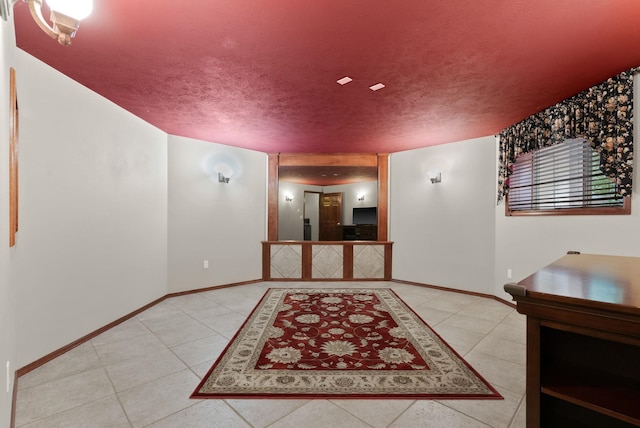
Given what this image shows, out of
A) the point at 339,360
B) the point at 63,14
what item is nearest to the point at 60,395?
the point at 339,360

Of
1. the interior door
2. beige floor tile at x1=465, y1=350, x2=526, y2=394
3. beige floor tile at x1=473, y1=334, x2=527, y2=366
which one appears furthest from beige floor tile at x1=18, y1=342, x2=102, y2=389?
the interior door

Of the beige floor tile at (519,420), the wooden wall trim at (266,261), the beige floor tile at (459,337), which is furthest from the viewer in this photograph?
the wooden wall trim at (266,261)

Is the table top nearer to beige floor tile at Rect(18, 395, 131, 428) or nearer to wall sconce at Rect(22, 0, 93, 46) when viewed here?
wall sconce at Rect(22, 0, 93, 46)

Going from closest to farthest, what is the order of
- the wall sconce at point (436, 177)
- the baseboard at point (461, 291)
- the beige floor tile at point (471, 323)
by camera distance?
the beige floor tile at point (471, 323) → the baseboard at point (461, 291) → the wall sconce at point (436, 177)

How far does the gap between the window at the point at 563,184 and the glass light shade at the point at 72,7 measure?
391cm

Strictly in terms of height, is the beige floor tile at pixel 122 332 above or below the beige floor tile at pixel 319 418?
below

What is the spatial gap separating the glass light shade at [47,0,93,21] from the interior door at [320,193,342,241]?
767cm

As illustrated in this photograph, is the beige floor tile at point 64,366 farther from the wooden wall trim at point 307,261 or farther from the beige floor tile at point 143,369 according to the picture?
the wooden wall trim at point 307,261

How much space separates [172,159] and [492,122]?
14.7 feet

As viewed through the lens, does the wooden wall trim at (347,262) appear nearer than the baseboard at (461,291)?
No

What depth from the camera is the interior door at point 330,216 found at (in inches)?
343

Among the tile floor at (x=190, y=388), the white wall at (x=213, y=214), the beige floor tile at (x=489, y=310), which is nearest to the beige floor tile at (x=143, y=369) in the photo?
the tile floor at (x=190, y=388)

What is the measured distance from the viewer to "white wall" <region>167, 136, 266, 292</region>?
4043 millimetres

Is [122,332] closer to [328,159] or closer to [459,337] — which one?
[459,337]
